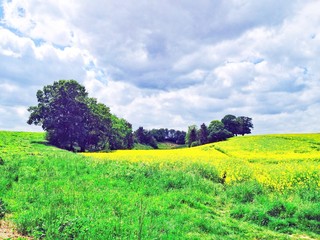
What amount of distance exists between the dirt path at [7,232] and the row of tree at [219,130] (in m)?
83.3

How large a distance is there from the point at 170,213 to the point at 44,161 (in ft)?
34.8

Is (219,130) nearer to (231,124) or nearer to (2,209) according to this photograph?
(231,124)

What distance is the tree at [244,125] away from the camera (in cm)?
10006

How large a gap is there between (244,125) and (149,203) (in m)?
96.6

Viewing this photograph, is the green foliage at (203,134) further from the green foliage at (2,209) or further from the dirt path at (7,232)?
the dirt path at (7,232)

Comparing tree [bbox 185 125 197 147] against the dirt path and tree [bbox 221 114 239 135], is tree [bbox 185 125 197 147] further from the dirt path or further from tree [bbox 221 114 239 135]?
the dirt path

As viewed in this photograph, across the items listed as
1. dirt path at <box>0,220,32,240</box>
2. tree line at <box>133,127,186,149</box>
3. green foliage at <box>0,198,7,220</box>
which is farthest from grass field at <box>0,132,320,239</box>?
tree line at <box>133,127,186,149</box>

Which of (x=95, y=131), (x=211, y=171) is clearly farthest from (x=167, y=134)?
(x=211, y=171)

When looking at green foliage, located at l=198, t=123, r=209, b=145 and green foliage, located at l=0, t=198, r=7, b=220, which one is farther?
green foliage, located at l=198, t=123, r=209, b=145

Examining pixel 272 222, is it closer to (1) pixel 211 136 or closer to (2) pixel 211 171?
(2) pixel 211 171

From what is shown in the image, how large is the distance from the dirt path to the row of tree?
8325cm

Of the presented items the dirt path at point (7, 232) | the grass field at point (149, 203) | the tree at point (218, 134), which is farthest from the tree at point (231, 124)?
the dirt path at point (7, 232)

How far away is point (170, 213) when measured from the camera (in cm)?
1016

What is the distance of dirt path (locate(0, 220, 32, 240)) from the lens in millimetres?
7113
